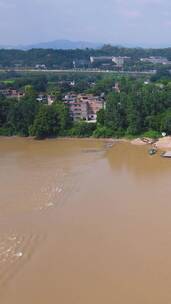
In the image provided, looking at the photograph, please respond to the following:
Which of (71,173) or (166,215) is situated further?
(71,173)

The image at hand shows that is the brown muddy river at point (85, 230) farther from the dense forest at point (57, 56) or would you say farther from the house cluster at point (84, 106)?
the dense forest at point (57, 56)

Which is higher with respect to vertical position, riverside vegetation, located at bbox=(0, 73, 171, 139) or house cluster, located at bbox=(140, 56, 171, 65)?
riverside vegetation, located at bbox=(0, 73, 171, 139)

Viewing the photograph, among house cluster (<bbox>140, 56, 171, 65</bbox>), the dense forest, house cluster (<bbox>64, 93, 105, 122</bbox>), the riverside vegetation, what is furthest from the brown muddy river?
house cluster (<bbox>140, 56, 171, 65</bbox>)

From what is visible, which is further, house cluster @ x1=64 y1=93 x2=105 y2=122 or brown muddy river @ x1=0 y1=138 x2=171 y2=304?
house cluster @ x1=64 y1=93 x2=105 y2=122

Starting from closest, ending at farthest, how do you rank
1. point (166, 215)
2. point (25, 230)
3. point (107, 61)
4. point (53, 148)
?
point (25, 230)
point (166, 215)
point (53, 148)
point (107, 61)

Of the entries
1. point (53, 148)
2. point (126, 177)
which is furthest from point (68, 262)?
point (53, 148)

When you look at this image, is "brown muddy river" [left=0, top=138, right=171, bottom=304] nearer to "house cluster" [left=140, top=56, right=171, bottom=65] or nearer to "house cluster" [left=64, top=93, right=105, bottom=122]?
"house cluster" [left=64, top=93, right=105, bottom=122]

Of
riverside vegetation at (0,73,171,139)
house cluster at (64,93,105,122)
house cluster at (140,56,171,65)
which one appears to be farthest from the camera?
house cluster at (140,56,171,65)

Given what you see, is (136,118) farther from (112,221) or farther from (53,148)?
(112,221)
